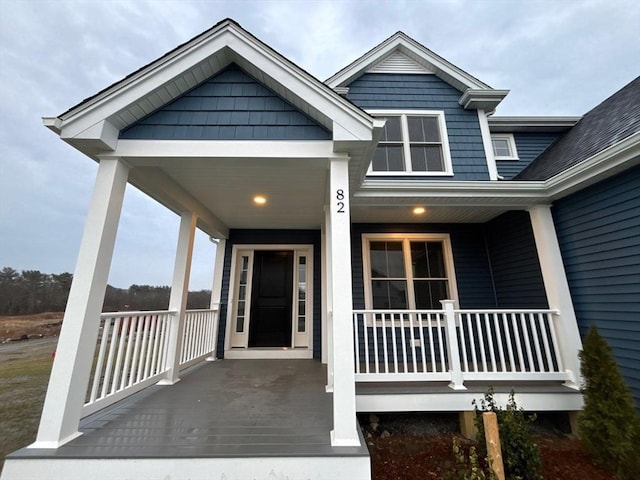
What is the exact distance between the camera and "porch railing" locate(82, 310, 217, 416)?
260cm

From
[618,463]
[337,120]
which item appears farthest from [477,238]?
[337,120]

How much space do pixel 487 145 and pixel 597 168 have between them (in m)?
2.14

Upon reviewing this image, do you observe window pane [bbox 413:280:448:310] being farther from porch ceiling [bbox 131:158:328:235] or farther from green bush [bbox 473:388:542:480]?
green bush [bbox 473:388:542:480]

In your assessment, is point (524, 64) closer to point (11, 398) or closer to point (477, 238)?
point (477, 238)

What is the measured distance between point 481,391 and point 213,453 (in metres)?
2.95

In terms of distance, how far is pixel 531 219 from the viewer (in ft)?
12.7

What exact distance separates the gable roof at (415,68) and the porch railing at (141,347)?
484 cm

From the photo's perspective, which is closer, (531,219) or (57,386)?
(57,386)

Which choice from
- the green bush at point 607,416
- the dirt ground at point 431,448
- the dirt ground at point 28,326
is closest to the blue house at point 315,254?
the dirt ground at point 431,448

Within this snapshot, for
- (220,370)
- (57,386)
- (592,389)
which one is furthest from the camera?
(220,370)

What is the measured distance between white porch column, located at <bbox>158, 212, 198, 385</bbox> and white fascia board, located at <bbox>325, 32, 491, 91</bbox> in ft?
12.0

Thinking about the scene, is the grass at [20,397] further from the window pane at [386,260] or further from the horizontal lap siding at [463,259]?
the window pane at [386,260]

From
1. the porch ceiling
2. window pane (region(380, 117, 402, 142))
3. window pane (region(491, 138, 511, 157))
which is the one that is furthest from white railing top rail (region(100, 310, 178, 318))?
window pane (region(491, 138, 511, 157))

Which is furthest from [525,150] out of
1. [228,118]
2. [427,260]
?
[228,118]
